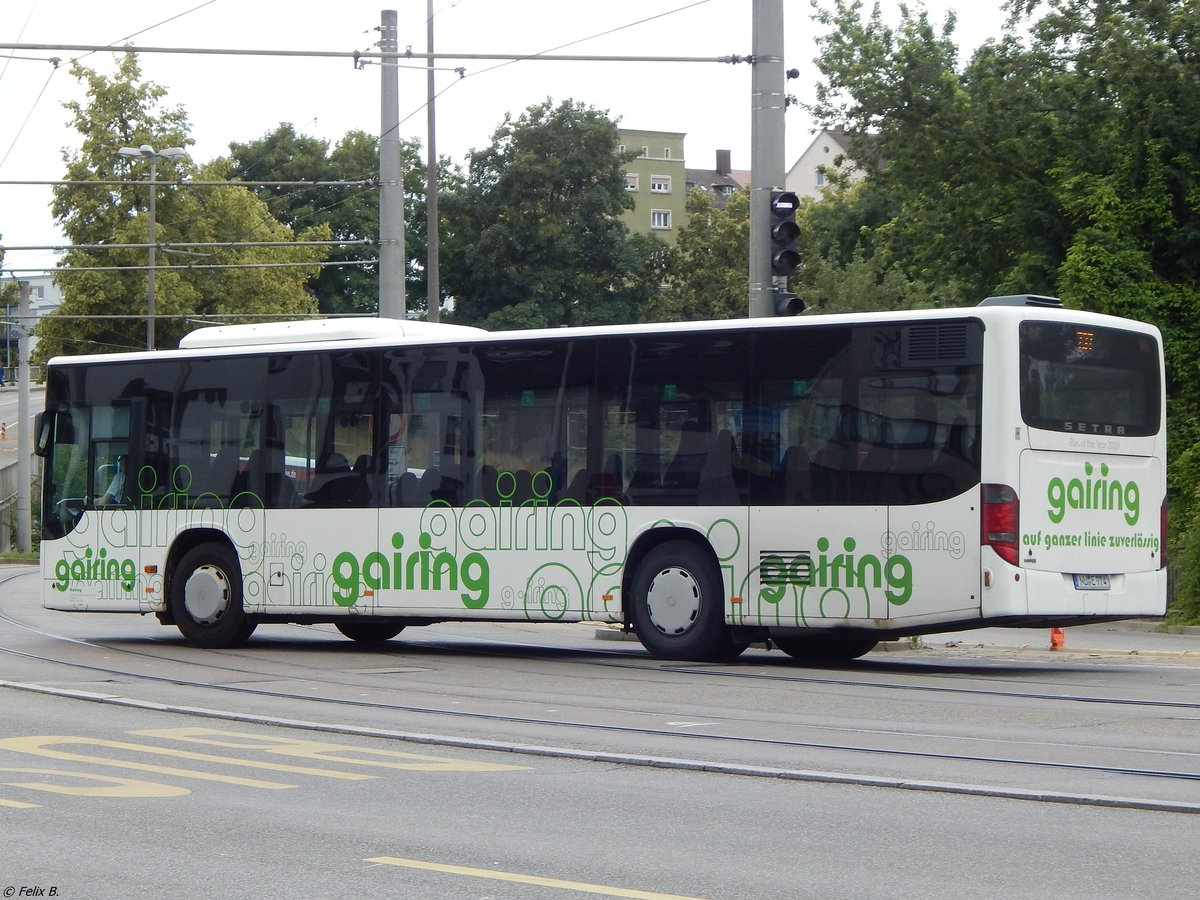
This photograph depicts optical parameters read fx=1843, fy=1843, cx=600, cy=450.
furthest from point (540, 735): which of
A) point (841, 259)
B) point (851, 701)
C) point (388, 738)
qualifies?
point (841, 259)

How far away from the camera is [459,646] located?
1909 centimetres

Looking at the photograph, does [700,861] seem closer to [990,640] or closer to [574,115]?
[990,640]

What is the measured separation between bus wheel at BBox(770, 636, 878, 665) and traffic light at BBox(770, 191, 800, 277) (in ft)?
12.5

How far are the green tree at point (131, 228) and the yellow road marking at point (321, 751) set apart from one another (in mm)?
41485

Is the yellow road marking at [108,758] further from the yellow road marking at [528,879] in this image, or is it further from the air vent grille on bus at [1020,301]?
the air vent grille on bus at [1020,301]

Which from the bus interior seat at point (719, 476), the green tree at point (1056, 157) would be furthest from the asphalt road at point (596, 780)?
the green tree at point (1056, 157)

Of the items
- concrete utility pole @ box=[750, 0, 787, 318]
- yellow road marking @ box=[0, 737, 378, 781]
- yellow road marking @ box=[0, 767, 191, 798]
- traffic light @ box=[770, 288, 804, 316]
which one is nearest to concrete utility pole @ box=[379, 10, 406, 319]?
concrete utility pole @ box=[750, 0, 787, 318]

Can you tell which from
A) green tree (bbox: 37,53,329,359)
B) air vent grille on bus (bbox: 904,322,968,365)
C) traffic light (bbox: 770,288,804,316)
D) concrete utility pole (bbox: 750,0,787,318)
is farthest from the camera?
green tree (bbox: 37,53,329,359)

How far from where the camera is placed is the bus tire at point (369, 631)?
63.8 feet

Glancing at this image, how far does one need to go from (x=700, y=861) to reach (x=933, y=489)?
807 cm

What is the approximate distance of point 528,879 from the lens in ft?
21.4

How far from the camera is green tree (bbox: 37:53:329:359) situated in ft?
173

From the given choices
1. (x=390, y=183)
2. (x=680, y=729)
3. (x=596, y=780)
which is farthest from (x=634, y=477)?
(x=390, y=183)

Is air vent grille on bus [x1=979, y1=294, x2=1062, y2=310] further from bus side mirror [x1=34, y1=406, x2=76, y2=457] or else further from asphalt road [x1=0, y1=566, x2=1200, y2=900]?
bus side mirror [x1=34, y1=406, x2=76, y2=457]
